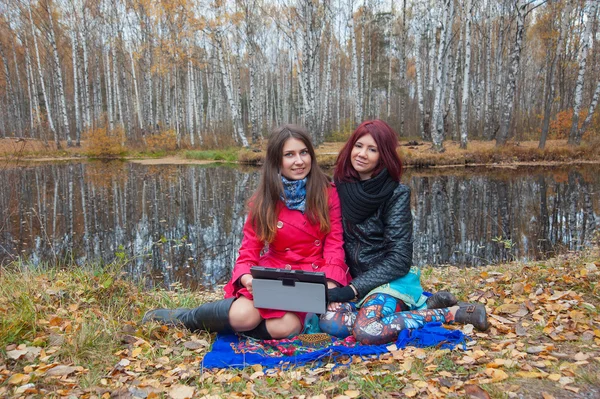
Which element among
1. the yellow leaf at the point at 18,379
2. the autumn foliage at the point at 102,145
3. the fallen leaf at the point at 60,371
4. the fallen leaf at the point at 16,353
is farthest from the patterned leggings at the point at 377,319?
the autumn foliage at the point at 102,145

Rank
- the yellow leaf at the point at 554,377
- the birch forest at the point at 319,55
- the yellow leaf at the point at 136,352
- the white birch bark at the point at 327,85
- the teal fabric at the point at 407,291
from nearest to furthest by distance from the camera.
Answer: the yellow leaf at the point at 554,377
the yellow leaf at the point at 136,352
the teal fabric at the point at 407,291
the birch forest at the point at 319,55
the white birch bark at the point at 327,85

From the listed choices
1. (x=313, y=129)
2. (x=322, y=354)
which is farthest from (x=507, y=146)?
(x=322, y=354)

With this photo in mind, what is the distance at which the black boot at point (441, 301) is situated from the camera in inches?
119

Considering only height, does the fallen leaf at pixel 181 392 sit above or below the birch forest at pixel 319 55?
below

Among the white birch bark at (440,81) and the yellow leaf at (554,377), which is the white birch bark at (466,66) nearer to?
the white birch bark at (440,81)

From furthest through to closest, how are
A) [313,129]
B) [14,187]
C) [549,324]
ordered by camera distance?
[313,129] → [14,187] → [549,324]

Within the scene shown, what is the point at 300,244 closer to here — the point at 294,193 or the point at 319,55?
the point at 294,193

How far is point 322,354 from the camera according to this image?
250 centimetres

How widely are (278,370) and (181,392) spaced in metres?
0.56

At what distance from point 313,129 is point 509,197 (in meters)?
10.5

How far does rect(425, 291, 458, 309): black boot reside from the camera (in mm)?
3023

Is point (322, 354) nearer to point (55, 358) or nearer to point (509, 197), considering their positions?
point (55, 358)

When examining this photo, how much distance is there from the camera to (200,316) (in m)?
2.96

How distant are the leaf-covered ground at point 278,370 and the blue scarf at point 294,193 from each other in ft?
3.76
